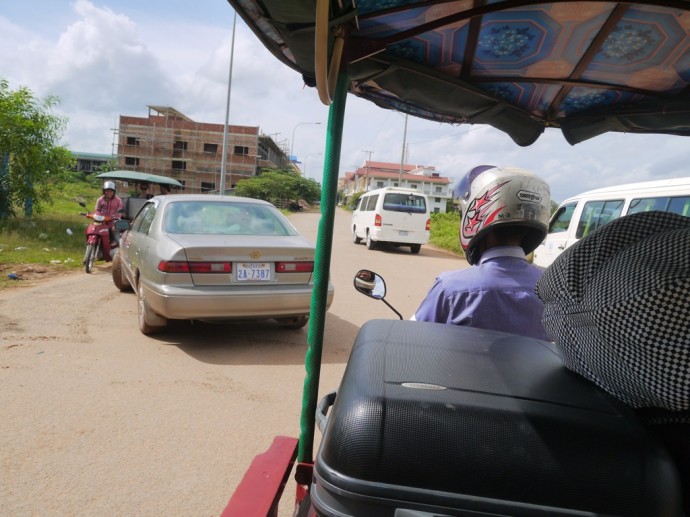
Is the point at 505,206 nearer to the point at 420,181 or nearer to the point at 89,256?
the point at 89,256

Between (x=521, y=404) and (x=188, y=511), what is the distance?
6.65ft

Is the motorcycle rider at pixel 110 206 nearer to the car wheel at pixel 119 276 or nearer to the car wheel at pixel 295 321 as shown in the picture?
the car wheel at pixel 119 276

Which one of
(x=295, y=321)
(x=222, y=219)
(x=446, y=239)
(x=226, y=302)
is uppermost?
(x=222, y=219)

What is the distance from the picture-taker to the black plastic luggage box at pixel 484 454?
0.98 meters

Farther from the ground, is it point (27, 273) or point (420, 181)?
point (420, 181)

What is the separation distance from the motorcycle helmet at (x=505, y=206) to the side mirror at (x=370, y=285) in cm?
43

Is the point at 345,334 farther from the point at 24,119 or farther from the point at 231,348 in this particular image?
the point at 24,119

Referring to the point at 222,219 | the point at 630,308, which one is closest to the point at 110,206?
the point at 222,219

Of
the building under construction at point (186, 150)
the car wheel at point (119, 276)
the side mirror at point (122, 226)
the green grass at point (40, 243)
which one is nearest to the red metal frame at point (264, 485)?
the side mirror at point (122, 226)

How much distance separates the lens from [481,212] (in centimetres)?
224

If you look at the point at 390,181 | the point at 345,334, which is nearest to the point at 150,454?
the point at 345,334

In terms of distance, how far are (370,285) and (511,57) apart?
1.24 metres

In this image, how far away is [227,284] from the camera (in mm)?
4797

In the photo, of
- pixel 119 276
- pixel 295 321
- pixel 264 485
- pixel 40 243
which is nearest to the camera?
pixel 264 485
